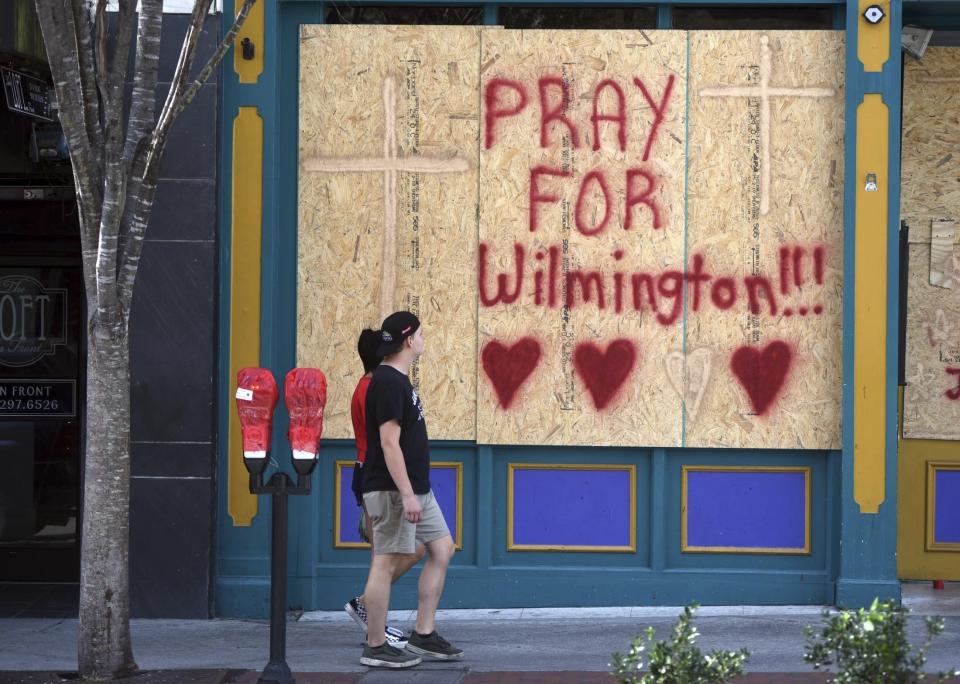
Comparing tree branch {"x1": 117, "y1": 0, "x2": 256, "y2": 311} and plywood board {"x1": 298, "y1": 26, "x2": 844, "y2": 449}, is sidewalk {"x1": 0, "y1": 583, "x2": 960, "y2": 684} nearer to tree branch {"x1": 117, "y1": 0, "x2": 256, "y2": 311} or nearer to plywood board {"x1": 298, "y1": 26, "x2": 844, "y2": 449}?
plywood board {"x1": 298, "y1": 26, "x2": 844, "y2": 449}

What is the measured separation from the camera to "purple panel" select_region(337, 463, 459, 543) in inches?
344

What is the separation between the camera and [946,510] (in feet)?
29.7

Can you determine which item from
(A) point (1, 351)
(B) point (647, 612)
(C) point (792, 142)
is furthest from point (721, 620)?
(A) point (1, 351)

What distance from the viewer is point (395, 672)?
714 centimetres

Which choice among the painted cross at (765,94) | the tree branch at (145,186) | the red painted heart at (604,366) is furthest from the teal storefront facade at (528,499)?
the tree branch at (145,186)

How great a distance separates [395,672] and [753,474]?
107 inches

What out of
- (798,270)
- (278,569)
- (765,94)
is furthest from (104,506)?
(765,94)

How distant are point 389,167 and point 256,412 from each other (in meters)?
2.74

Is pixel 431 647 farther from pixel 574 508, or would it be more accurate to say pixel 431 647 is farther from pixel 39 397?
pixel 39 397

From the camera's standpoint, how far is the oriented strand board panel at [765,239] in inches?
335

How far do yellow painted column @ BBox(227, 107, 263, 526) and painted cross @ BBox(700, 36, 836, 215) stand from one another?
2.88 metres

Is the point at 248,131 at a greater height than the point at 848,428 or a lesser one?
greater

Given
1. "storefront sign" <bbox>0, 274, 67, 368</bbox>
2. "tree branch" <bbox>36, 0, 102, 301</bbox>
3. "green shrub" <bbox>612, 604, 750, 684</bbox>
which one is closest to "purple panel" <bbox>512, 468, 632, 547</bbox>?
"tree branch" <bbox>36, 0, 102, 301</bbox>

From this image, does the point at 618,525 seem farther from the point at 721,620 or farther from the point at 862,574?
the point at 862,574
